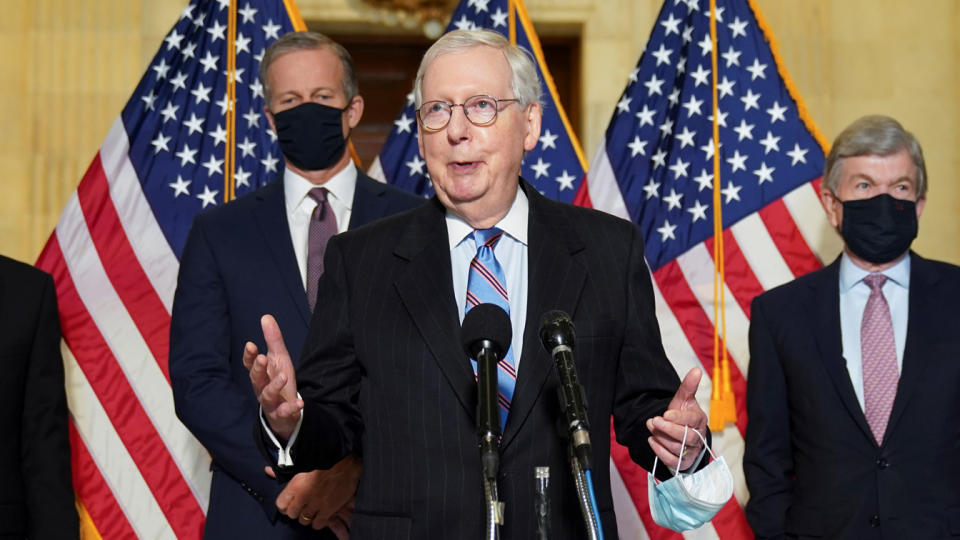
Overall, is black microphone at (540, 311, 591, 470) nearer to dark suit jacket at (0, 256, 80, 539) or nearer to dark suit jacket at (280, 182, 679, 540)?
dark suit jacket at (280, 182, 679, 540)

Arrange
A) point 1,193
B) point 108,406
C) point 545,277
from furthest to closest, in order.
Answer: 1. point 1,193
2. point 108,406
3. point 545,277

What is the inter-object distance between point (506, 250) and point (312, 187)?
118 centimetres

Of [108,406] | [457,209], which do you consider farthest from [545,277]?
[108,406]

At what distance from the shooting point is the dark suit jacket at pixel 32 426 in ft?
11.6

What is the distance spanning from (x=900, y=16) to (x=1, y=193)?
4.25m

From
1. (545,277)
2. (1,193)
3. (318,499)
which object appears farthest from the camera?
(1,193)

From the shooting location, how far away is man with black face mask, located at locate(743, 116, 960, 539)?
11.5 feet

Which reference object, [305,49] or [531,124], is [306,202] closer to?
[305,49]

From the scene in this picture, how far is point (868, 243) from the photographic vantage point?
12.2 feet

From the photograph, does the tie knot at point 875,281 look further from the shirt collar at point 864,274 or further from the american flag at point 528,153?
the american flag at point 528,153

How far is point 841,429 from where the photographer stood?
355 centimetres

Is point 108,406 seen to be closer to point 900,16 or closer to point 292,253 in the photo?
point 292,253

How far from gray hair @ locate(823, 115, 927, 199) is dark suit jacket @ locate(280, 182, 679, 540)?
1.56 metres

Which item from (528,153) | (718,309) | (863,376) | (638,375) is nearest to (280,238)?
(638,375)
